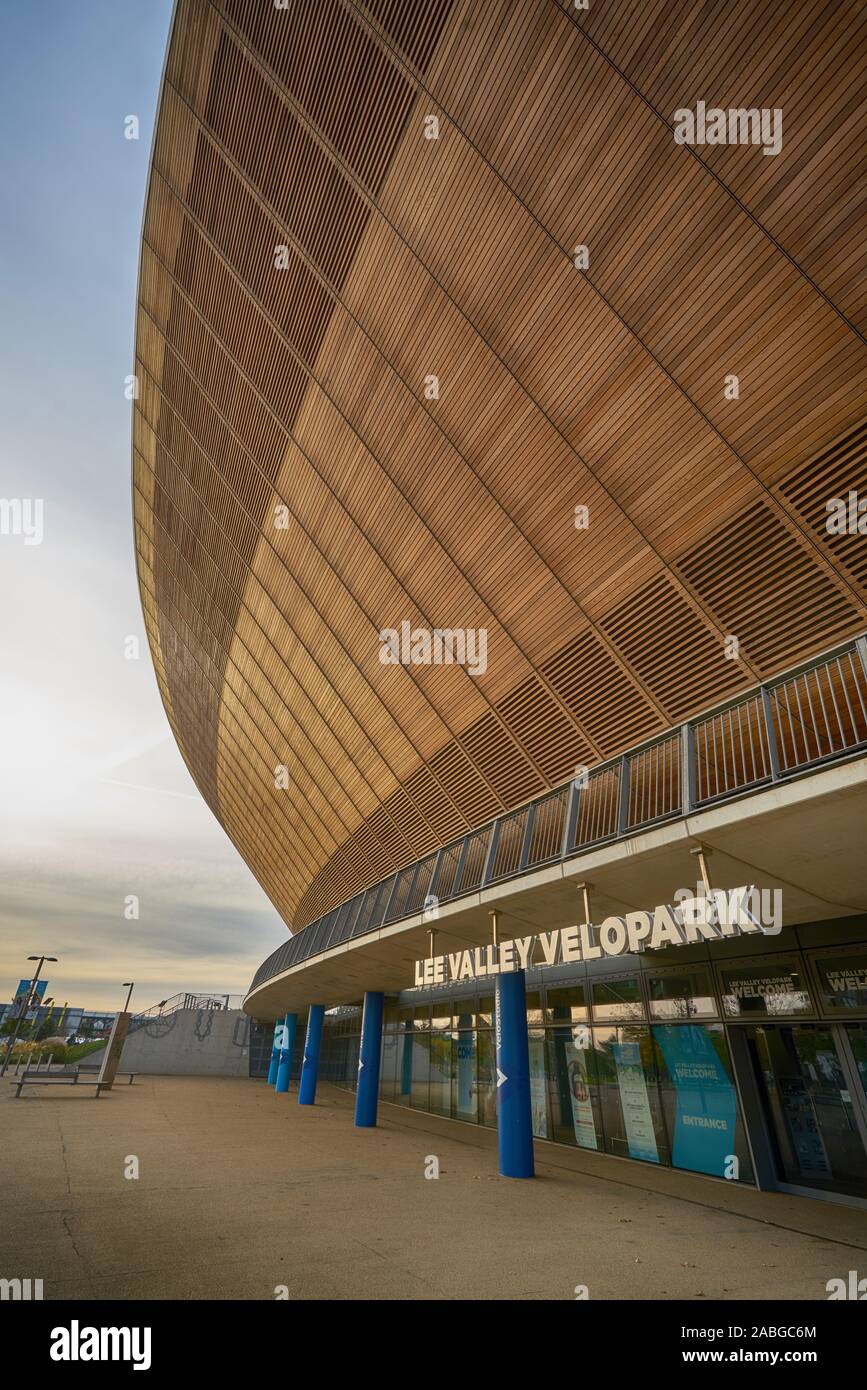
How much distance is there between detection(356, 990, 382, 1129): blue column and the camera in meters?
17.5

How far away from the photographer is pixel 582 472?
11070 mm

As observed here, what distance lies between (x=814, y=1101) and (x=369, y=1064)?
38.3ft

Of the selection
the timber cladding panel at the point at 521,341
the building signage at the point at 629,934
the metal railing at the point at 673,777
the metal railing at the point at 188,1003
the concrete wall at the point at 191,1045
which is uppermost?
the timber cladding panel at the point at 521,341

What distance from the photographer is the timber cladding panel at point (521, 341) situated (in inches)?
331

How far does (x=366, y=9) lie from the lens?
32.8 feet

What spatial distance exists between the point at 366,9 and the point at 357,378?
5.07 meters

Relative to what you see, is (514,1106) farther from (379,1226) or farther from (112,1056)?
(112,1056)

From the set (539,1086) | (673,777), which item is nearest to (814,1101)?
(673,777)

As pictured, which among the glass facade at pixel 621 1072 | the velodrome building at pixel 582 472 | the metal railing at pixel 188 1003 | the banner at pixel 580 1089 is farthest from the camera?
the metal railing at pixel 188 1003

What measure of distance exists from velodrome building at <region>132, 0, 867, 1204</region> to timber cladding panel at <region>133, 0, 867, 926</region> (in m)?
0.05

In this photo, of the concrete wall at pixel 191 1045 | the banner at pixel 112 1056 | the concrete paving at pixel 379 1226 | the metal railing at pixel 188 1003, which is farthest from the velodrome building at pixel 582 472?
the metal railing at pixel 188 1003

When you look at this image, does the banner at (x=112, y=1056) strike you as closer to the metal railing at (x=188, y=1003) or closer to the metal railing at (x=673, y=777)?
the metal railing at (x=673, y=777)

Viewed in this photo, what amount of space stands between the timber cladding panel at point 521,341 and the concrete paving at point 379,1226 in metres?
6.87

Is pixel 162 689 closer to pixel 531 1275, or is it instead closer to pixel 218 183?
pixel 218 183
